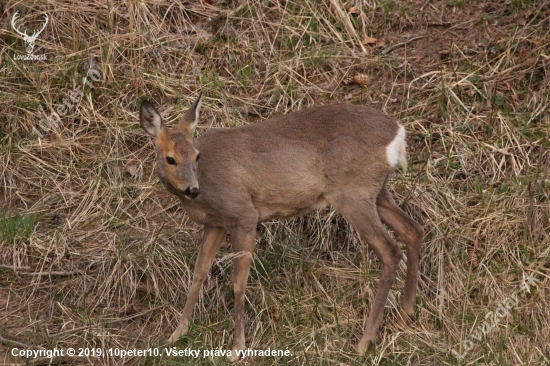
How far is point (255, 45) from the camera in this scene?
9.69m

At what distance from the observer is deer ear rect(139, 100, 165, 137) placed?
23.5 feet

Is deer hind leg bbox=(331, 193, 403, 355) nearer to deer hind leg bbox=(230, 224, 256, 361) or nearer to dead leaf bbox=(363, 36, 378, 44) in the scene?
deer hind leg bbox=(230, 224, 256, 361)

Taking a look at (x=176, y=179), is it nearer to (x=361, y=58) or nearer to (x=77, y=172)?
(x=77, y=172)

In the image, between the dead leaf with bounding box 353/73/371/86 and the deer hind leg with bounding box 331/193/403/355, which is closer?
the deer hind leg with bounding box 331/193/403/355

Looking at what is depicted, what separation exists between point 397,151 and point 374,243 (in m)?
0.67

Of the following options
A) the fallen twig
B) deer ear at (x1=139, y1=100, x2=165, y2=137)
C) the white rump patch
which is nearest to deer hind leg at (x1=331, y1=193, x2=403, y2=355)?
the white rump patch

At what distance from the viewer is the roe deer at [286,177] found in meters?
7.19

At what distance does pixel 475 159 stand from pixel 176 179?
2738 mm

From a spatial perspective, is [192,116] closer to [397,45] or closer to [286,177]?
[286,177]

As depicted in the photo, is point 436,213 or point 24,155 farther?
point 24,155

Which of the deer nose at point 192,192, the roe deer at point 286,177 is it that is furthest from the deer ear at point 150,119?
the deer nose at point 192,192

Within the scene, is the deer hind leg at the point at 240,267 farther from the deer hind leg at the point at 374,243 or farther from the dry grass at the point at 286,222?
the deer hind leg at the point at 374,243

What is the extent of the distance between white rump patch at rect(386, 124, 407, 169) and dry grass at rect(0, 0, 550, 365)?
0.80 metres

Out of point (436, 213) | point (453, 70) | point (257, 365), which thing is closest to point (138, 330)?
point (257, 365)
